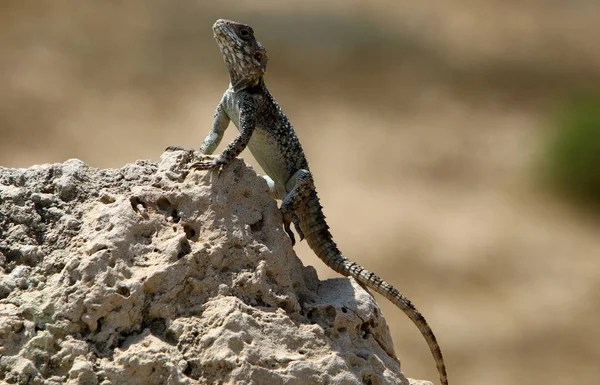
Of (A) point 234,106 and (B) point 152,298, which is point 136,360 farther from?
(A) point 234,106

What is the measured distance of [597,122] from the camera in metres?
17.8

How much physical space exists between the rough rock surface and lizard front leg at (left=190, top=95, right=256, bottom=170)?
50mm

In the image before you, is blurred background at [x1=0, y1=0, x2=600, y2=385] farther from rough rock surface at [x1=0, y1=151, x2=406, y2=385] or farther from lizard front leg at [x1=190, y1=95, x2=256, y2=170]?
rough rock surface at [x1=0, y1=151, x2=406, y2=385]

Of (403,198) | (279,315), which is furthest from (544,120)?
(279,315)

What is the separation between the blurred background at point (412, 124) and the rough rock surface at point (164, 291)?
839 cm

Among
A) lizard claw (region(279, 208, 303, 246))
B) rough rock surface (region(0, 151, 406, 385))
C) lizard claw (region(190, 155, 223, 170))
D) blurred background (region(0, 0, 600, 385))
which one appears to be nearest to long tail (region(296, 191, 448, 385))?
lizard claw (region(279, 208, 303, 246))

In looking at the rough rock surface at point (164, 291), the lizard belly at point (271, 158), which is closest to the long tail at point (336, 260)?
the lizard belly at point (271, 158)

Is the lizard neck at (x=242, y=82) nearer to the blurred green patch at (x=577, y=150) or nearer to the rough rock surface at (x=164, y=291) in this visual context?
the rough rock surface at (x=164, y=291)

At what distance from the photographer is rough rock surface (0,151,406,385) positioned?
3.55 meters

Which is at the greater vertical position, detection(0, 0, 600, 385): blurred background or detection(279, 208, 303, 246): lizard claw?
detection(0, 0, 600, 385): blurred background

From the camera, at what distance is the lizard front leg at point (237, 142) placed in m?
4.09

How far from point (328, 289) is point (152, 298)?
3.13 ft

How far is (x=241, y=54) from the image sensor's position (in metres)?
5.15

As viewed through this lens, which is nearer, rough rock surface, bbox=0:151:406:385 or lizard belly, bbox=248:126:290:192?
rough rock surface, bbox=0:151:406:385
